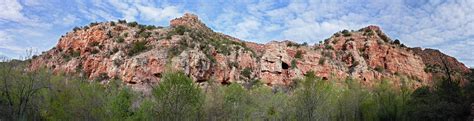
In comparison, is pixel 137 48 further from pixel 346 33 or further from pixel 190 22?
pixel 346 33

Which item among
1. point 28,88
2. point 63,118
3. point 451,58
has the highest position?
point 451,58

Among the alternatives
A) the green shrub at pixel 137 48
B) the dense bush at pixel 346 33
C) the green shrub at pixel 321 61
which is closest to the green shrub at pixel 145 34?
the green shrub at pixel 137 48

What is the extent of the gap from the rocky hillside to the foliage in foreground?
9.05 m

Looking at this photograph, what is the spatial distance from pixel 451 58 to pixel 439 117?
211 ft

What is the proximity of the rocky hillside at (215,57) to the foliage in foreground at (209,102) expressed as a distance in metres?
9.05

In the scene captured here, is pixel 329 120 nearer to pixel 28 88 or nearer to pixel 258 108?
pixel 258 108

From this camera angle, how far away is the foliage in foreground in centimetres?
3528

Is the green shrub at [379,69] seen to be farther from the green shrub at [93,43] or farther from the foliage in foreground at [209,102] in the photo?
the green shrub at [93,43]

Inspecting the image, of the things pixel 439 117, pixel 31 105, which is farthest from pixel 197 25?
pixel 439 117

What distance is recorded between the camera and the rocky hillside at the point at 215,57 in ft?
206

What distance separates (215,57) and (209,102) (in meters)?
25.0

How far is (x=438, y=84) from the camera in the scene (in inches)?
1966

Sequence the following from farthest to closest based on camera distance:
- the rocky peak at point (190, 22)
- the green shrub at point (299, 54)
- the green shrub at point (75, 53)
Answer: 1. the rocky peak at point (190, 22)
2. the green shrub at point (299, 54)
3. the green shrub at point (75, 53)

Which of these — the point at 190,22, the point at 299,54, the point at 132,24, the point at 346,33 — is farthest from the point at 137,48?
the point at 346,33
